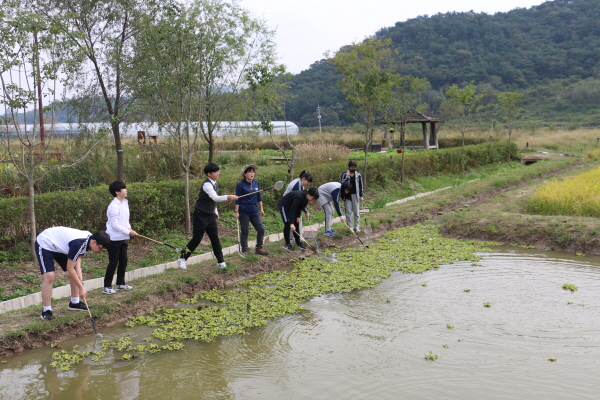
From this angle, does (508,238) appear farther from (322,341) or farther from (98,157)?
(98,157)

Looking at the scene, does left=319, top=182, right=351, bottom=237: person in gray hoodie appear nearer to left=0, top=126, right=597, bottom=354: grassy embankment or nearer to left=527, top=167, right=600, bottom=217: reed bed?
left=0, top=126, right=597, bottom=354: grassy embankment

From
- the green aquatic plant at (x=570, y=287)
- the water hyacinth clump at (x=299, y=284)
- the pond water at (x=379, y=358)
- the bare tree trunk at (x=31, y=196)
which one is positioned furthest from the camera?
the bare tree trunk at (x=31, y=196)

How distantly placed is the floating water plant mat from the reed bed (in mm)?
3073

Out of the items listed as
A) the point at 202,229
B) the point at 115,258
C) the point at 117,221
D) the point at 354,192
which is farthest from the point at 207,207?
the point at 354,192

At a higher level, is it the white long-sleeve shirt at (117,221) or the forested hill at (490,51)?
the forested hill at (490,51)

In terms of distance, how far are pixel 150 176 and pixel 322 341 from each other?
9.99 m

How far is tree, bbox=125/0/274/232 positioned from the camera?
10453mm

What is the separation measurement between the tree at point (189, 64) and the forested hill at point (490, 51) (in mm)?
52840

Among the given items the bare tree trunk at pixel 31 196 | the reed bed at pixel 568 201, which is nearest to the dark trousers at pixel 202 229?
the bare tree trunk at pixel 31 196

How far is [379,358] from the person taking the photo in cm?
546

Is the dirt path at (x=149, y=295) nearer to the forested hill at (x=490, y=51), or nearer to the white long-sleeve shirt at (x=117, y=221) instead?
the white long-sleeve shirt at (x=117, y=221)

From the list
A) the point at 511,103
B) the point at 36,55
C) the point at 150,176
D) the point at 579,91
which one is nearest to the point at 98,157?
the point at 150,176

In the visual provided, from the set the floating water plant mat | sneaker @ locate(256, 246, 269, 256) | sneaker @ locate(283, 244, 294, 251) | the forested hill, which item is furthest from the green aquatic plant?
Answer: the forested hill

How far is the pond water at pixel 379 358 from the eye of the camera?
4.86 metres
